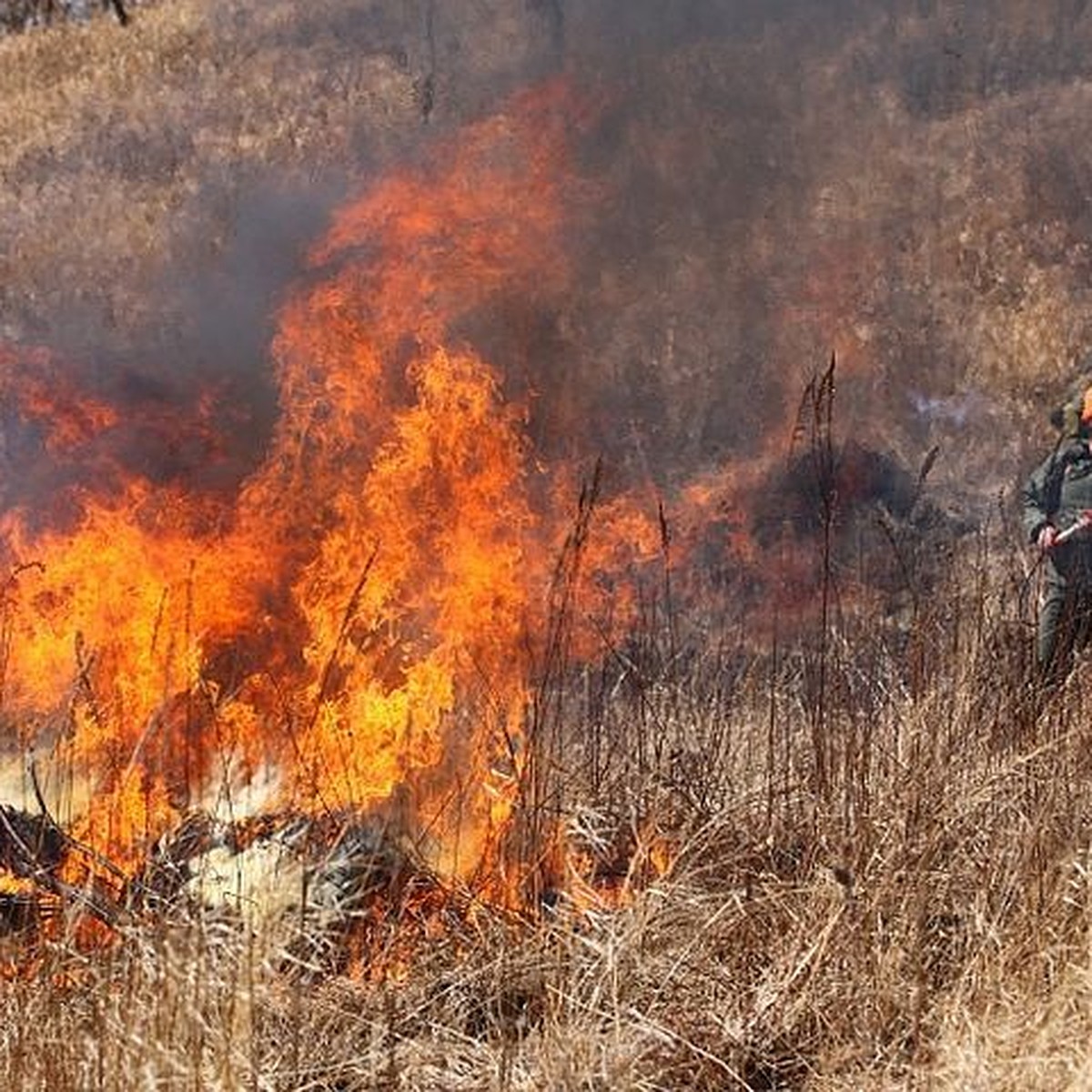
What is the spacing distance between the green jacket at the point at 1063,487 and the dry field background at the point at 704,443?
43 cm

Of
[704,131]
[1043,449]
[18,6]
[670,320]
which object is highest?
[18,6]

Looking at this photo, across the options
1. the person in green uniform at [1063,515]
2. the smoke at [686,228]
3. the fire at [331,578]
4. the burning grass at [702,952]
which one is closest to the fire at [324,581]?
the fire at [331,578]

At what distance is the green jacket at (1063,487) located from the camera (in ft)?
20.7

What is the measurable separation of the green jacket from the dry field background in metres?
0.43

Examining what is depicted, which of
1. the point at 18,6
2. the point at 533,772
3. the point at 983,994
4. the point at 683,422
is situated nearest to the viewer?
the point at 983,994

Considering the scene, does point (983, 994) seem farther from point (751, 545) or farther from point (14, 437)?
point (751, 545)

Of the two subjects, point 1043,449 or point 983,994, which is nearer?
point 983,994

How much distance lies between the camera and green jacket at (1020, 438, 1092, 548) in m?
6.30

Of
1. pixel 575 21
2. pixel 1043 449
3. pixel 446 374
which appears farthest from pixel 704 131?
pixel 446 374

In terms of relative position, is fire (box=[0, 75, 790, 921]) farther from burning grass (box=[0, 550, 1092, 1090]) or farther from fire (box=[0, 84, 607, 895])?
burning grass (box=[0, 550, 1092, 1090])

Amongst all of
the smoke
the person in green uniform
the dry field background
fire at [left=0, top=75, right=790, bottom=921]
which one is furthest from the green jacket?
the smoke

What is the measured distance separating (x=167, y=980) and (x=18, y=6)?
29.5 m

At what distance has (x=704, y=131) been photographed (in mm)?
Answer: 12422

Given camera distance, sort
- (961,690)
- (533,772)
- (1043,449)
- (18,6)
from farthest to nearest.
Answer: (18,6) < (1043,449) < (961,690) < (533,772)
